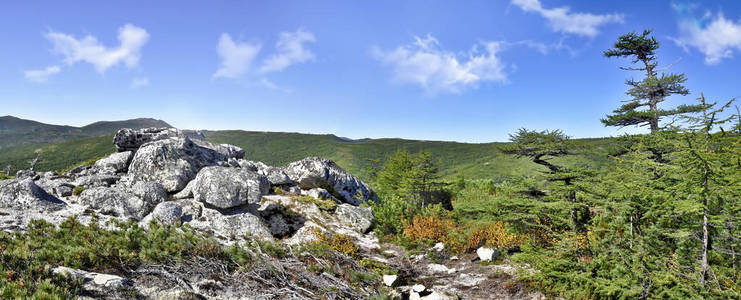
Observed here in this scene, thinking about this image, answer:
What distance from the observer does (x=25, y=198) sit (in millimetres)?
10586

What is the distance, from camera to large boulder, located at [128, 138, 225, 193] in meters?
14.1

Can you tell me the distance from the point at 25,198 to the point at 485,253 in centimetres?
1613

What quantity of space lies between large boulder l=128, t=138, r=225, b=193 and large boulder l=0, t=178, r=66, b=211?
3.28 metres

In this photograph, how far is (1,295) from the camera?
4.38 metres

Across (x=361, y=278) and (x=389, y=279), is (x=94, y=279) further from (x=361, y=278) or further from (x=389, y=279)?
(x=389, y=279)

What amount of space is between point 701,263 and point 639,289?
43.7 inches

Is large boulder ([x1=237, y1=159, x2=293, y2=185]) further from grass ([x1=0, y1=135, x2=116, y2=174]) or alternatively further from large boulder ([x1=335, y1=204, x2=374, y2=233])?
grass ([x1=0, y1=135, x2=116, y2=174])

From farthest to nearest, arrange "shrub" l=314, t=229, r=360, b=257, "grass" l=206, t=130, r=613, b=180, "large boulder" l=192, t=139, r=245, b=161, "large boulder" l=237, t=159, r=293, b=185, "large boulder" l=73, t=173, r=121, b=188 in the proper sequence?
"grass" l=206, t=130, r=613, b=180, "large boulder" l=192, t=139, r=245, b=161, "large boulder" l=237, t=159, r=293, b=185, "large boulder" l=73, t=173, r=121, b=188, "shrub" l=314, t=229, r=360, b=257

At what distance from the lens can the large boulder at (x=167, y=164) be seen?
46.1ft

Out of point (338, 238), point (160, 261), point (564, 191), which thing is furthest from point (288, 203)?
point (564, 191)

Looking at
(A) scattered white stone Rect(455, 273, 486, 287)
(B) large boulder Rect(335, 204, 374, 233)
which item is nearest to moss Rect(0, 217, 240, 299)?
(A) scattered white stone Rect(455, 273, 486, 287)

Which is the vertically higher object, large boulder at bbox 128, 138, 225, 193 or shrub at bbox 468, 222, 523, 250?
large boulder at bbox 128, 138, 225, 193

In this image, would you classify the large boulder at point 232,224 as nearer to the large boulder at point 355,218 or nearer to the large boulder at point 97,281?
the large boulder at point 355,218

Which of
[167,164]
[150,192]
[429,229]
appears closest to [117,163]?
[167,164]
